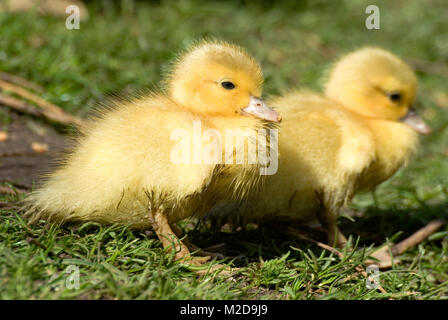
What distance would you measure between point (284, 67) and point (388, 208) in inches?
71.6

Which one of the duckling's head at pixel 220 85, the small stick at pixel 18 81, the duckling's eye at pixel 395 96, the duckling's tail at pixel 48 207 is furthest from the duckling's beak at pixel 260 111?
the small stick at pixel 18 81

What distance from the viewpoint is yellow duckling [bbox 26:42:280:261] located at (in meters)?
2.17

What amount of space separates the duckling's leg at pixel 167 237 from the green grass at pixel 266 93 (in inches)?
2.0

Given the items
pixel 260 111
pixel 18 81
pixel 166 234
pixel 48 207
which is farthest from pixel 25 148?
pixel 260 111

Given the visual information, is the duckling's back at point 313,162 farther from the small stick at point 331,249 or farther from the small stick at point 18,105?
the small stick at point 18,105

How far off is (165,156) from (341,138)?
995mm

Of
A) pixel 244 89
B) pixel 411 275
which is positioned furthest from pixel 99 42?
pixel 411 275

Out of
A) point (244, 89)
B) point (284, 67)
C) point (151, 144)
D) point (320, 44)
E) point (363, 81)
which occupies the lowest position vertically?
point (151, 144)

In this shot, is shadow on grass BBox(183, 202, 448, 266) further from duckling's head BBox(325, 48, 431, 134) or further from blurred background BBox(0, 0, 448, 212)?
duckling's head BBox(325, 48, 431, 134)

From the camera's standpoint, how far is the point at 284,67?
4.95 meters

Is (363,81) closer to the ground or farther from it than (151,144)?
farther from it

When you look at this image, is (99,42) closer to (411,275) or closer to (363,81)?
(363,81)

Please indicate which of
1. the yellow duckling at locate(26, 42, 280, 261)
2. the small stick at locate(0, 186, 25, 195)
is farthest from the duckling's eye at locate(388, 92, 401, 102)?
the small stick at locate(0, 186, 25, 195)

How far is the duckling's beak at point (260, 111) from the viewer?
2.42 meters
